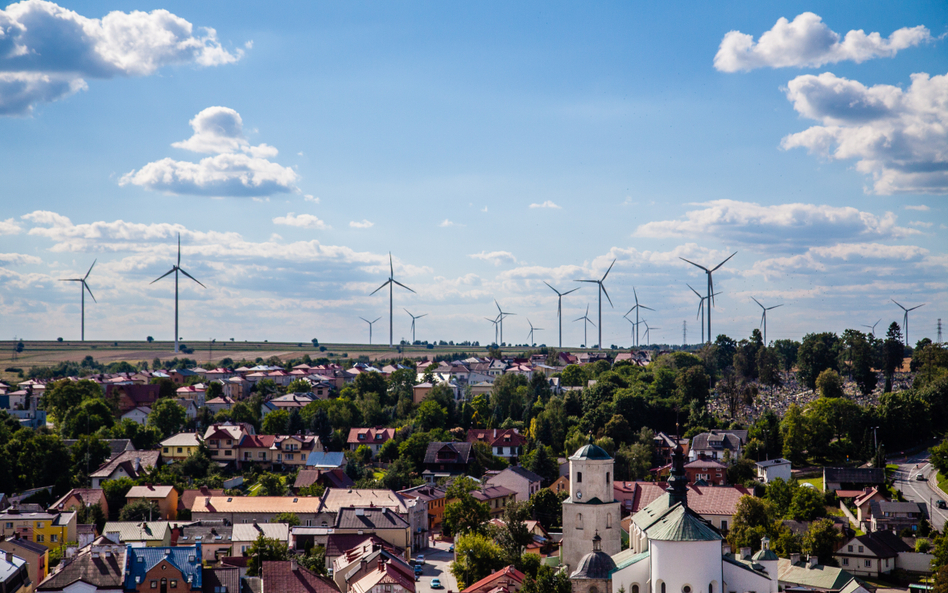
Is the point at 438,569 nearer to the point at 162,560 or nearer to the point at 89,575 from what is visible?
the point at 162,560

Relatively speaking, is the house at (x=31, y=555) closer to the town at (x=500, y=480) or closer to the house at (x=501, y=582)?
the town at (x=500, y=480)

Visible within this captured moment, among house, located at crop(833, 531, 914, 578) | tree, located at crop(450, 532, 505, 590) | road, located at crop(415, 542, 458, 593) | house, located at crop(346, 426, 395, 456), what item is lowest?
road, located at crop(415, 542, 458, 593)

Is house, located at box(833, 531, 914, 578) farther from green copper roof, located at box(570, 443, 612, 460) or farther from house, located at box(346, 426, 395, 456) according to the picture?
house, located at box(346, 426, 395, 456)

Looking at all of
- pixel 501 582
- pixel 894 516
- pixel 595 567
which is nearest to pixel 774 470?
pixel 894 516

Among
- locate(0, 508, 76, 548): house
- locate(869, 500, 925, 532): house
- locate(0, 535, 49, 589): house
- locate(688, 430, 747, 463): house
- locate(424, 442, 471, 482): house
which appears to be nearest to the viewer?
locate(0, 535, 49, 589): house

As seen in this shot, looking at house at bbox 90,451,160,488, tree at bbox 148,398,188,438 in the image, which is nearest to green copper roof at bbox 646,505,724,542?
house at bbox 90,451,160,488

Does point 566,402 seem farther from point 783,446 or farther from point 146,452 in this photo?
point 146,452

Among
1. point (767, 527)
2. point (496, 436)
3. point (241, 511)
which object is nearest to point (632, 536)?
point (767, 527)
